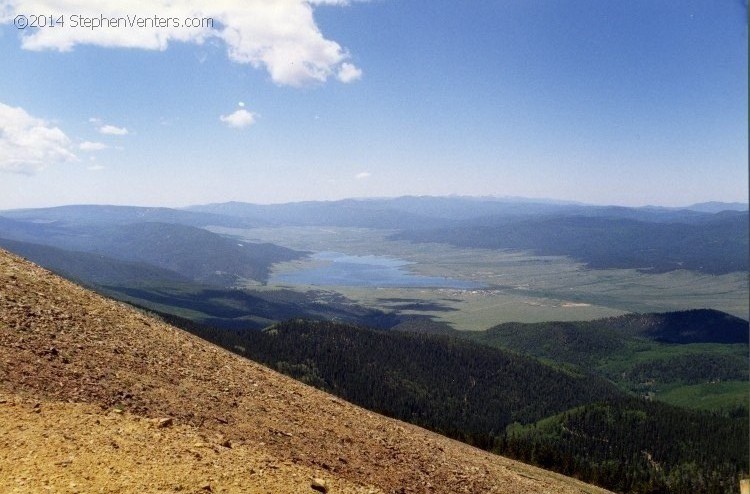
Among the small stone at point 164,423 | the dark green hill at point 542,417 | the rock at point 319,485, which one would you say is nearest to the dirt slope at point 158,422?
the small stone at point 164,423

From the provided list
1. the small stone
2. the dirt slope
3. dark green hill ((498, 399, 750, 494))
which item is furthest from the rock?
dark green hill ((498, 399, 750, 494))

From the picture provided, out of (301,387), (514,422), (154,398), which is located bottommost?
(514,422)

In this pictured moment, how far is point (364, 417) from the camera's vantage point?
3316 cm

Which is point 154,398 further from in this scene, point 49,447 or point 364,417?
point 364,417

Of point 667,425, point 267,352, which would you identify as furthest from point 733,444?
point 267,352

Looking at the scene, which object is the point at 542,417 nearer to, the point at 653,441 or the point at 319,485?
the point at 653,441

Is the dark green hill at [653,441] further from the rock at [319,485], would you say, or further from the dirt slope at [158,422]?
the rock at [319,485]

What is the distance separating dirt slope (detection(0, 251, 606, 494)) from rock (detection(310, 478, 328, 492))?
334 mm

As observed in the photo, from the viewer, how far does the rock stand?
1870 centimetres

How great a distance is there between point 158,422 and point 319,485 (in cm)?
694

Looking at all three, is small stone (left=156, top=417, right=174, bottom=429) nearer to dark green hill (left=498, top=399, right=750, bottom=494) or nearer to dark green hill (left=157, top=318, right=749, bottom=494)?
dark green hill (left=157, top=318, right=749, bottom=494)

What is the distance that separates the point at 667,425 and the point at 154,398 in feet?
590

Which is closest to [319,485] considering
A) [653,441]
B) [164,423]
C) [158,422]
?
[164,423]

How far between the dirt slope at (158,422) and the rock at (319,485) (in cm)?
33
